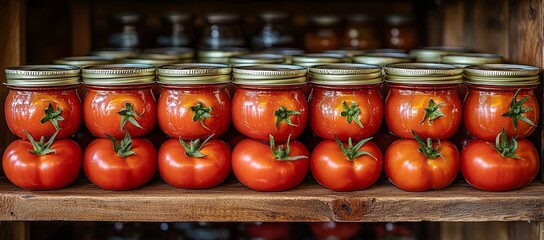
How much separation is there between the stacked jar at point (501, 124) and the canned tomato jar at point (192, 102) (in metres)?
0.44

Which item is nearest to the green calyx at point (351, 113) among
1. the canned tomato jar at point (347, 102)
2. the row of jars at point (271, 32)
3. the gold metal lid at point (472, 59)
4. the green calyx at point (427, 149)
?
the canned tomato jar at point (347, 102)

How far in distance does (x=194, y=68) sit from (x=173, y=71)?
40mm

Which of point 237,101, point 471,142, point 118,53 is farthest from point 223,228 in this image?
point 471,142

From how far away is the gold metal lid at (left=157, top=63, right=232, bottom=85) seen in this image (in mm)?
1232

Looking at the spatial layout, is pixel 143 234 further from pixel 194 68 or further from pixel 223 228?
pixel 194 68

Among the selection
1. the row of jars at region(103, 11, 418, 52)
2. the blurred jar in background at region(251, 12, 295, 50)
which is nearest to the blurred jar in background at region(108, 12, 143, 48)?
the row of jars at region(103, 11, 418, 52)

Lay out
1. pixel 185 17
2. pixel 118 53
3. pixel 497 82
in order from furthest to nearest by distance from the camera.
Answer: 1. pixel 185 17
2. pixel 118 53
3. pixel 497 82

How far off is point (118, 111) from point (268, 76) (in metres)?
0.27

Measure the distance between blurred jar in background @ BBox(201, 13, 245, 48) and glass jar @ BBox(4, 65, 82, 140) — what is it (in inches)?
31.1

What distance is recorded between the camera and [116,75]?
4.04 ft

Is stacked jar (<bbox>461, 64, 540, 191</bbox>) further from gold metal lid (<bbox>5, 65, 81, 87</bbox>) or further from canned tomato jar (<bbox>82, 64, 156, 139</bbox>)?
gold metal lid (<bbox>5, 65, 81, 87</bbox>)

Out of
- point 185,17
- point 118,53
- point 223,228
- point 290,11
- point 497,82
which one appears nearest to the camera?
point 497,82

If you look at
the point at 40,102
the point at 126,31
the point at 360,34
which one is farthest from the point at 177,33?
the point at 40,102

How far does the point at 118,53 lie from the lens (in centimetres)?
167
